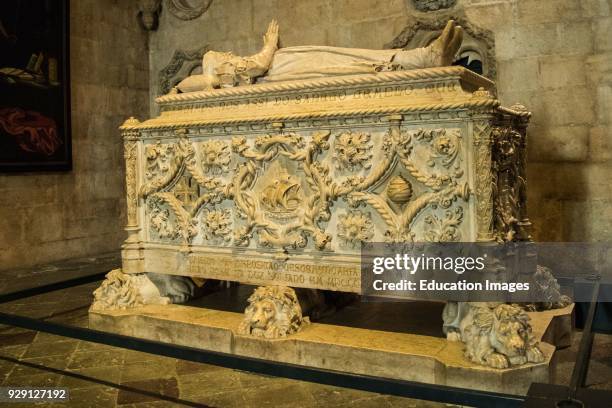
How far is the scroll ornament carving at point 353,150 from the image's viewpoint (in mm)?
3178

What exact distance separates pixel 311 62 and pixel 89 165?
4497mm

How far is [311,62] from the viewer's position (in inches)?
142

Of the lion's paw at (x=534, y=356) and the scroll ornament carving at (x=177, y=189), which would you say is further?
the scroll ornament carving at (x=177, y=189)

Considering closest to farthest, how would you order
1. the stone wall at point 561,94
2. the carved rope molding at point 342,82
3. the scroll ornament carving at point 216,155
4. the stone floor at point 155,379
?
the stone floor at point 155,379, the carved rope molding at point 342,82, the scroll ornament carving at point 216,155, the stone wall at point 561,94

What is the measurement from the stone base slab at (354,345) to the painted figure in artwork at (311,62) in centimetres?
154

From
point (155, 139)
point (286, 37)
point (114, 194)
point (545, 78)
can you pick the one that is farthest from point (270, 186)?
point (114, 194)

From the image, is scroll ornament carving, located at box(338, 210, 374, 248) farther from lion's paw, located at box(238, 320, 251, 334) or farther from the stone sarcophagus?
lion's paw, located at box(238, 320, 251, 334)

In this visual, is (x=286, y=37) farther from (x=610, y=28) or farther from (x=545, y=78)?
(x=610, y=28)

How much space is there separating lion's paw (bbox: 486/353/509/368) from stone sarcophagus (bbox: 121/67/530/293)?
1.89ft

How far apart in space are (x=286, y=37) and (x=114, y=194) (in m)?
3.05

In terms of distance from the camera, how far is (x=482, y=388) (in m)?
2.58

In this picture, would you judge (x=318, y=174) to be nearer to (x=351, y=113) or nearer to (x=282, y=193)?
(x=282, y=193)

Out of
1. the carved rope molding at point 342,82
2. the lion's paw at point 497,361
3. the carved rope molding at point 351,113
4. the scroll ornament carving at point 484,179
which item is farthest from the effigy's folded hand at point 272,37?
the lion's paw at point 497,361

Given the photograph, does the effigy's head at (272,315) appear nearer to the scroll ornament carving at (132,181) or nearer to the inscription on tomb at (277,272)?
the inscription on tomb at (277,272)
